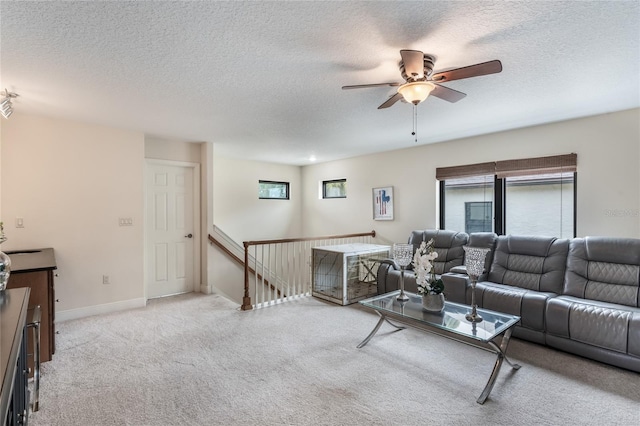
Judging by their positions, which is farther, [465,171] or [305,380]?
[465,171]

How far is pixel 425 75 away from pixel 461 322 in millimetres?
1909

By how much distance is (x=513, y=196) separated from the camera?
4.21 m

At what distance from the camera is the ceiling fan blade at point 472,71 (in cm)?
183

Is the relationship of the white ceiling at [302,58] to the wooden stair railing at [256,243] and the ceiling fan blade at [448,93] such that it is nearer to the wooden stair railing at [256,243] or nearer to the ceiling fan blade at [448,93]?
the ceiling fan blade at [448,93]

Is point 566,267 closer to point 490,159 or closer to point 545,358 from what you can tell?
point 545,358

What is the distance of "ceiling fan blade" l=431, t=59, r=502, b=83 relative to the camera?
6.00 ft

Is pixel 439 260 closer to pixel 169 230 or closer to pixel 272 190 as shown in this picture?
pixel 272 190

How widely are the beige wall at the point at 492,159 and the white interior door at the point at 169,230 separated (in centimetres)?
277

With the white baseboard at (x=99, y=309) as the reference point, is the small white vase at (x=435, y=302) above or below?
above

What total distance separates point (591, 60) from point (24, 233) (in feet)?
18.1

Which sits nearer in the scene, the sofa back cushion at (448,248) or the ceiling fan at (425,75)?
the ceiling fan at (425,75)

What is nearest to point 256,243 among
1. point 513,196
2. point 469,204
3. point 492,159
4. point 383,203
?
point 383,203

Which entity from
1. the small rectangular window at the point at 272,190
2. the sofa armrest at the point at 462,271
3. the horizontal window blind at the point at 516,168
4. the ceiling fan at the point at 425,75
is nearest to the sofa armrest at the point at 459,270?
the sofa armrest at the point at 462,271

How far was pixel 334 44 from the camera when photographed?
2.00 metres
